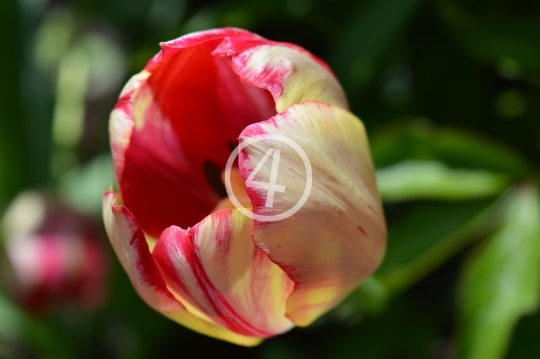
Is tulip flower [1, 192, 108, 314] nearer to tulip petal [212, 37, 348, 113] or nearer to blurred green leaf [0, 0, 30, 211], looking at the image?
blurred green leaf [0, 0, 30, 211]

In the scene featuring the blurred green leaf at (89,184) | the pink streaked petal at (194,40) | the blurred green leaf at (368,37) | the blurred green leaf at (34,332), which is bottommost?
the blurred green leaf at (34,332)

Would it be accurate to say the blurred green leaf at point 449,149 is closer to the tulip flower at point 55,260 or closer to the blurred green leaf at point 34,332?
the tulip flower at point 55,260

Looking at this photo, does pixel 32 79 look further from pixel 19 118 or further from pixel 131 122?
pixel 131 122

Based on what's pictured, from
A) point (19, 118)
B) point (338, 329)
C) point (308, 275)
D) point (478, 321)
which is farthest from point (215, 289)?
point (19, 118)

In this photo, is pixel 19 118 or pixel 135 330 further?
pixel 19 118

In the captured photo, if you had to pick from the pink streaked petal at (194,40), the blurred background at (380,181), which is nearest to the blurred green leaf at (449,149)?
the blurred background at (380,181)
